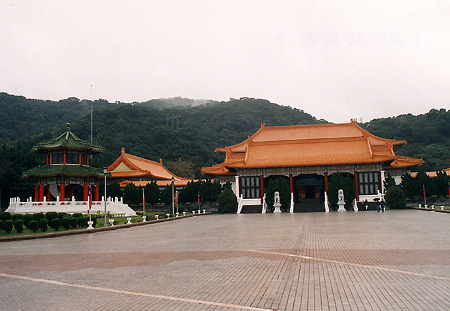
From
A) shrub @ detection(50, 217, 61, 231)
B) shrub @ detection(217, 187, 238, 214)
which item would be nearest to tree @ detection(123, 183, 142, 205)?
shrub @ detection(217, 187, 238, 214)

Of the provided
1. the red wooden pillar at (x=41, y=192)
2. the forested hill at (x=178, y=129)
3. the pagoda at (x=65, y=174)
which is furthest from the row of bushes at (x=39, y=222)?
the forested hill at (x=178, y=129)

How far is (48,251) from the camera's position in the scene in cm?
1372

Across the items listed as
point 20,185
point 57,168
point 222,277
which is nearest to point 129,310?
point 222,277

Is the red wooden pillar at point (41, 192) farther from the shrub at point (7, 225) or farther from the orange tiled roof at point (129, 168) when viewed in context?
the shrub at point (7, 225)

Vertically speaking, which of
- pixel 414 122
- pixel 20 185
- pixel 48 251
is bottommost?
pixel 48 251

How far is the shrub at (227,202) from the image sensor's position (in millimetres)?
43188

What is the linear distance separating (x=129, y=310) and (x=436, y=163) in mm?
76525

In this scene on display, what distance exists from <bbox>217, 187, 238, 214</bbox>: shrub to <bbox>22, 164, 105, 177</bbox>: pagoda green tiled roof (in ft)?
44.0

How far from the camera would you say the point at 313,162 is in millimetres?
44844

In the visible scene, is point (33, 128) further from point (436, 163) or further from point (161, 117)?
point (436, 163)

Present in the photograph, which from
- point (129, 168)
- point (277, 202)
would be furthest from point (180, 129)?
point (277, 202)

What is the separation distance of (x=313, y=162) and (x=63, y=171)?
2696 cm

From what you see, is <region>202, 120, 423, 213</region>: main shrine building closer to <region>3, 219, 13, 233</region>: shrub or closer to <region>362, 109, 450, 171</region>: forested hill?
<region>3, 219, 13, 233</region>: shrub

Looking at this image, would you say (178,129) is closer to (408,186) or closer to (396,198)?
(408,186)
